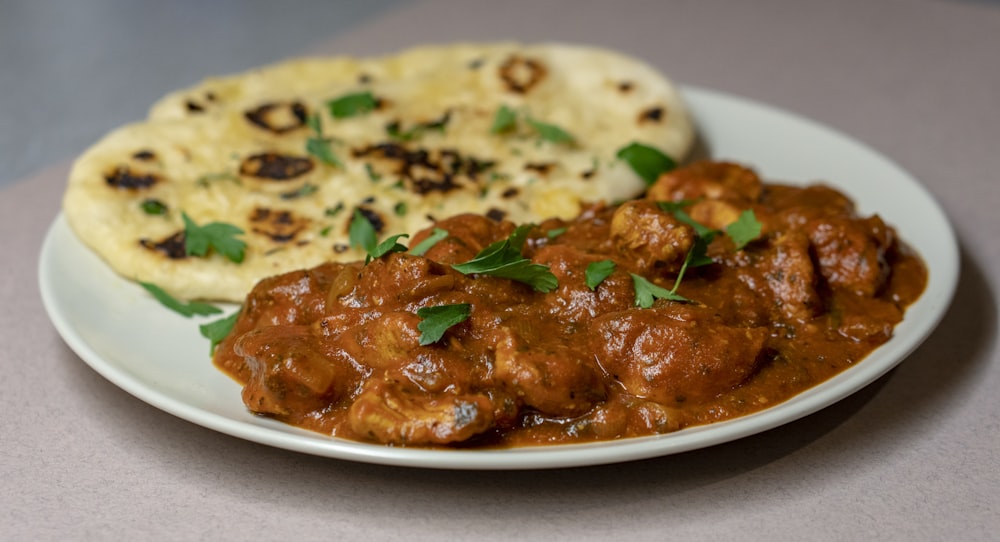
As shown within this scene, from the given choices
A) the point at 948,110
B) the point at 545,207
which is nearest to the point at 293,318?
the point at 545,207

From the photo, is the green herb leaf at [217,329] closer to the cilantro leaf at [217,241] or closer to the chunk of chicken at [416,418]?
the cilantro leaf at [217,241]

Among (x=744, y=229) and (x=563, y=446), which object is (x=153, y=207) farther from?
(x=744, y=229)

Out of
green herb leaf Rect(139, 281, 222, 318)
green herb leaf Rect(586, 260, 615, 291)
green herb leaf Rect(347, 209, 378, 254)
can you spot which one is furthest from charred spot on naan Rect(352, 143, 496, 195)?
green herb leaf Rect(586, 260, 615, 291)

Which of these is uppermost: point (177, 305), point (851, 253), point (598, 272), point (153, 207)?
point (598, 272)

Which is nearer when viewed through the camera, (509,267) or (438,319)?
(438,319)

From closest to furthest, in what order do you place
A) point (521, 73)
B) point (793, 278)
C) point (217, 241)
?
point (793, 278) → point (217, 241) → point (521, 73)

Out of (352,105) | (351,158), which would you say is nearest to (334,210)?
(351,158)

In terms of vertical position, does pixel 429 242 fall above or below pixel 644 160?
above

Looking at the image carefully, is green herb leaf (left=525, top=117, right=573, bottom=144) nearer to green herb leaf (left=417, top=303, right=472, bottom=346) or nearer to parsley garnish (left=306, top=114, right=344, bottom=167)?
parsley garnish (left=306, top=114, right=344, bottom=167)
